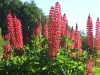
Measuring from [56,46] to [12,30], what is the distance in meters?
2.42

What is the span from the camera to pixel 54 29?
27.1 ft

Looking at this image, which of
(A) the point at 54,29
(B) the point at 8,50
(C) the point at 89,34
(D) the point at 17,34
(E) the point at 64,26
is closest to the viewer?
(A) the point at 54,29

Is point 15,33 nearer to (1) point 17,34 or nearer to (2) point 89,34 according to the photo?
(1) point 17,34

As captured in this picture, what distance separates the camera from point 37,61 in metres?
8.59

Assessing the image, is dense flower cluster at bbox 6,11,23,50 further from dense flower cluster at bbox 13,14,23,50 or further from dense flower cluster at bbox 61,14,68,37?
dense flower cluster at bbox 61,14,68,37

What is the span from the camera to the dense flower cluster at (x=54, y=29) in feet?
27.0

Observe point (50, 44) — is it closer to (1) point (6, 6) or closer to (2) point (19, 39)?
(2) point (19, 39)

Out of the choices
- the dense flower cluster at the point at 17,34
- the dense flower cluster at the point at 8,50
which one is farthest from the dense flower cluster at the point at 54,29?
the dense flower cluster at the point at 8,50

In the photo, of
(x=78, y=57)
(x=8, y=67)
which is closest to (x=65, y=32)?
(x=78, y=57)

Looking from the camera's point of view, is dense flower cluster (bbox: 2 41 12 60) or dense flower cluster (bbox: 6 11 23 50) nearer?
dense flower cluster (bbox: 6 11 23 50)

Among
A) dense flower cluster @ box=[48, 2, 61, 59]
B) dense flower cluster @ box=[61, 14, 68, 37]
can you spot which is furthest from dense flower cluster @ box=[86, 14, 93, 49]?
dense flower cluster @ box=[61, 14, 68, 37]

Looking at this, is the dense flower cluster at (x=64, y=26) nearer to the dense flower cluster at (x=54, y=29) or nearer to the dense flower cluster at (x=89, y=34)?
the dense flower cluster at (x=89, y=34)

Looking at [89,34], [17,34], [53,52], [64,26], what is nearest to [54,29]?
[53,52]

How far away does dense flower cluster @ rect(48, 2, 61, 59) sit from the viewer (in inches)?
324
